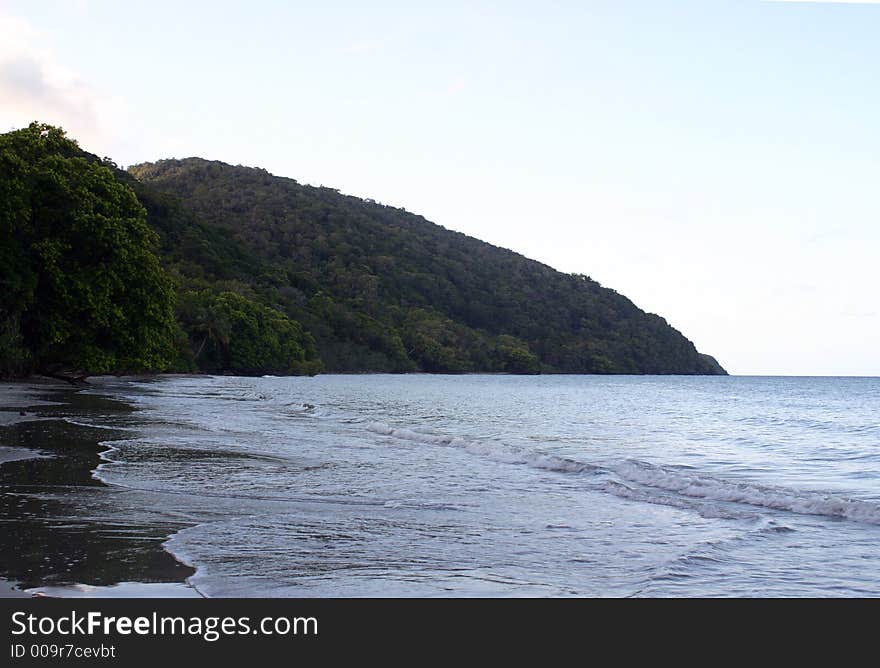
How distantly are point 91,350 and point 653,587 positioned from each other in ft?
98.7

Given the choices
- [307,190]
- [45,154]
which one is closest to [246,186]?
[307,190]

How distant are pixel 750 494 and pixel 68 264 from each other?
27846 mm

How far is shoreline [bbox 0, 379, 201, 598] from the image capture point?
5.48m

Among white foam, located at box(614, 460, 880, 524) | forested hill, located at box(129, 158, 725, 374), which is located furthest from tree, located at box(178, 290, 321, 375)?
white foam, located at box(614, 460, 880, 524)

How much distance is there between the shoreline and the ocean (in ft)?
0.50

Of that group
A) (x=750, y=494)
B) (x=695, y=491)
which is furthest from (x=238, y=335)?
(x=750, y=494)

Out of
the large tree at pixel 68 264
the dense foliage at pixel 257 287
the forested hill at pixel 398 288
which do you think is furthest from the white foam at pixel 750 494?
the forested hill at pixel 398 288

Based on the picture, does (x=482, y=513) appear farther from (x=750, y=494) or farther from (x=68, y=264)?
(x=68, y=264)

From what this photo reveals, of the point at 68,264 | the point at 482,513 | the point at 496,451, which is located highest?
the point at 68,264

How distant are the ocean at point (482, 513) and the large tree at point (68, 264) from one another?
454 inches

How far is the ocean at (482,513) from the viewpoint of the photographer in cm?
650

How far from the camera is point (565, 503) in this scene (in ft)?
36.1

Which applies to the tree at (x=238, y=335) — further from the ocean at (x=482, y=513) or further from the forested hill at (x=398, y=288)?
the ocean at (x=482, y=513)

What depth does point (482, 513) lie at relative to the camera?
983cm
